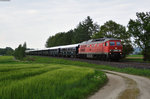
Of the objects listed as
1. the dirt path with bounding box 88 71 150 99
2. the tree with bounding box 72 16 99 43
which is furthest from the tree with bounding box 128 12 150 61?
the tree with bounding box 72 16 99 43

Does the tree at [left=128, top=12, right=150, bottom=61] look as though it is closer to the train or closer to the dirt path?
the train

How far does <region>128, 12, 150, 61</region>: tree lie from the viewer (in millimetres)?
38219

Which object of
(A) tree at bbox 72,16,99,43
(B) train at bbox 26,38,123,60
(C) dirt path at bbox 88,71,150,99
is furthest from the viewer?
(A) tree at bbox 72,16,99,43

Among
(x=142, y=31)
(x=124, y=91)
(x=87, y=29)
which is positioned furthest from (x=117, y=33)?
(x=87, y=29)

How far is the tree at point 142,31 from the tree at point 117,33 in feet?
21.3

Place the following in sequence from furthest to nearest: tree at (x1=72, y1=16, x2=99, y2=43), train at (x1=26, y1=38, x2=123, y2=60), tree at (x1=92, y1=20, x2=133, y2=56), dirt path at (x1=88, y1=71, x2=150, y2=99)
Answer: tree at (x1=72, y1=16, x2=99, y2=43) < tree at (x1=92, y1=20, x2=133, y2=56) < train at (x1=26, y1=38, x2=123, y2=60) < dirt path at (x1=88, y1=71, x2=150, y2=99)

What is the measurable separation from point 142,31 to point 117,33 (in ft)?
37.5

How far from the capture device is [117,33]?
50875 millimetres

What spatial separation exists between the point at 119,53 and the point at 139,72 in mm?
12121

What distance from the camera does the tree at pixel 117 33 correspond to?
4734 centimetres

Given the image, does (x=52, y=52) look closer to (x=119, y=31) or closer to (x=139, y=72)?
(x=119, y=31)

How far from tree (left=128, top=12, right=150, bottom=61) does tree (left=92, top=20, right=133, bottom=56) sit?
648cm

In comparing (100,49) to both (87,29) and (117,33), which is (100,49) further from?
(87,29)

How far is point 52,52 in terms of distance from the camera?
246ft
